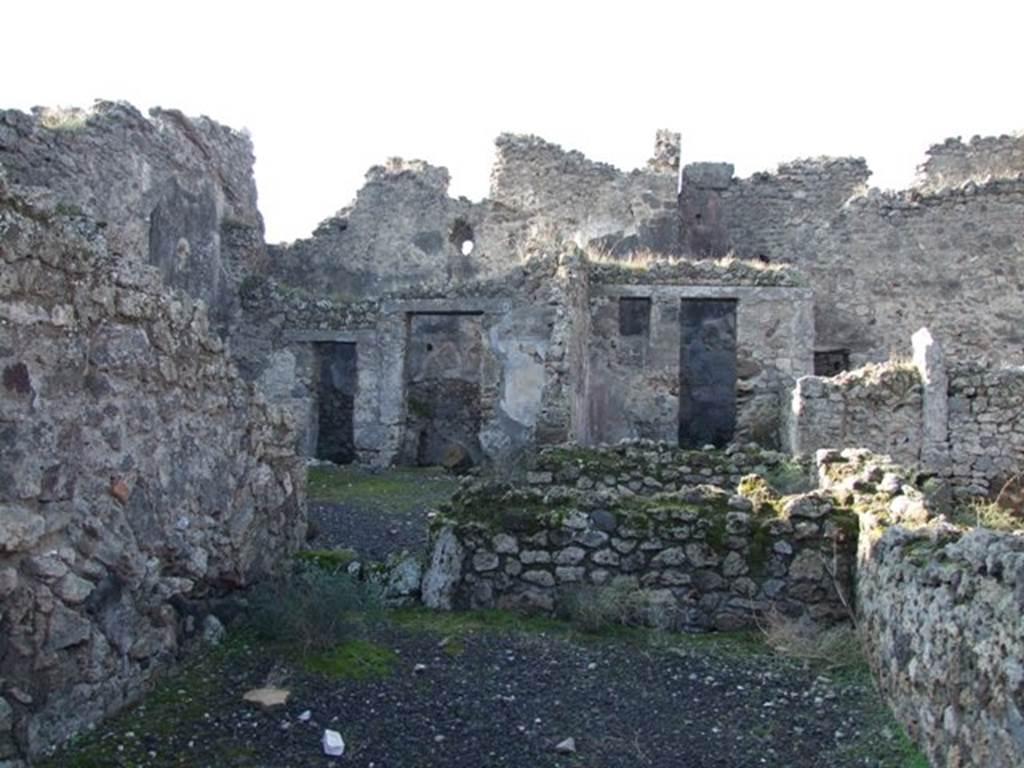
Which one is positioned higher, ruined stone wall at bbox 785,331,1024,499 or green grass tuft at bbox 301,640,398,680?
ruined stone wall at bbox 785,331,1024,499

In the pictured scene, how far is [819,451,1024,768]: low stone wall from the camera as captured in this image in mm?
3172

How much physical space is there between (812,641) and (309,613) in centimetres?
276

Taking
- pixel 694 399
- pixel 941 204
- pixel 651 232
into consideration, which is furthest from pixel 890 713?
pixel 651 232

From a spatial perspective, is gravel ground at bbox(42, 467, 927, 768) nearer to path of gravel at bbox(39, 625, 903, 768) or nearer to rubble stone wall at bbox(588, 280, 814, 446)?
path of gravel at bbox(39, 625, 903, 768)

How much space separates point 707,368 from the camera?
56.2ft

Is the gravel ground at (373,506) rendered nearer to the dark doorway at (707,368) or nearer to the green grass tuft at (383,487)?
the green grass tuft at (383,487)

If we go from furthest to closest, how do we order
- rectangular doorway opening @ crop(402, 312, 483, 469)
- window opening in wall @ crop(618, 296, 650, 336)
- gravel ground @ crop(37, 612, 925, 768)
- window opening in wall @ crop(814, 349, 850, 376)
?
window opening in wall @ crop(814, 349, 850, 376) → rectangular doorway opening @ crop(402, 312, 483, 469) → window opening in wall @ crop(618, 296, 650, 336) → gravel ground @ crop(37, 612, 925, 768)

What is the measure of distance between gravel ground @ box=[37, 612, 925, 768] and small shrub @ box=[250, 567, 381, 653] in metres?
0.17

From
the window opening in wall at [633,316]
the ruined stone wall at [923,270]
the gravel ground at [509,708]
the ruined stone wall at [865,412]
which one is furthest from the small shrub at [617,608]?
the ruined stone wall at [923,270]

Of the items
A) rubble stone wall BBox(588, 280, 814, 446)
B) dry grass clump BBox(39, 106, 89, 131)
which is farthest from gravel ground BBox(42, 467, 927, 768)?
dry grass clump BBox(39, 106, 89, 131)

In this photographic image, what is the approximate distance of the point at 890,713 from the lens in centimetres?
462

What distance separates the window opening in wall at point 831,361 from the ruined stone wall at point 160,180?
32.5ft

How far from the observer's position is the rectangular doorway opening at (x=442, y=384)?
666 inches

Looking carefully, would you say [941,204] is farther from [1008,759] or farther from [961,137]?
[1008,759]
